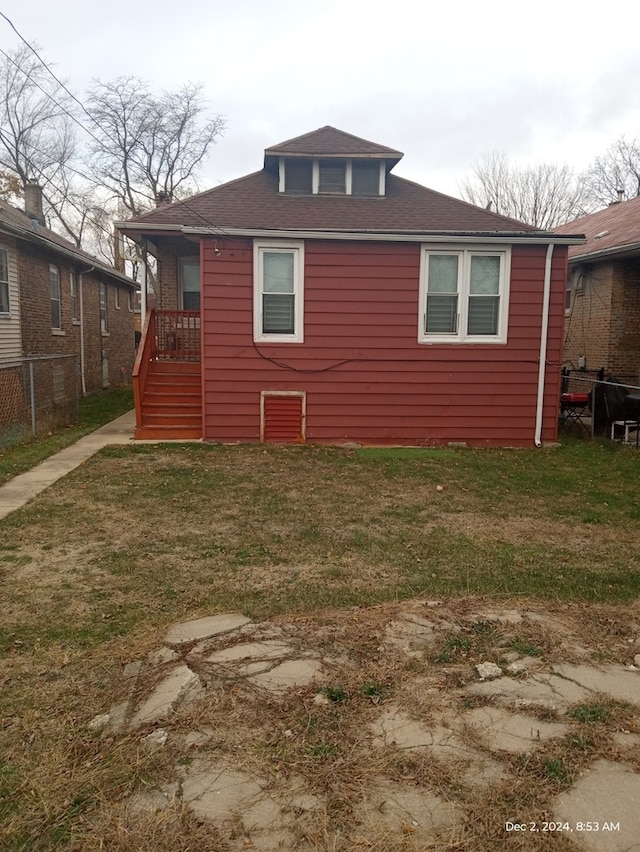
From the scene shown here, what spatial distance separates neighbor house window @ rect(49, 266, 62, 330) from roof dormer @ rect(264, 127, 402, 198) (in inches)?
284

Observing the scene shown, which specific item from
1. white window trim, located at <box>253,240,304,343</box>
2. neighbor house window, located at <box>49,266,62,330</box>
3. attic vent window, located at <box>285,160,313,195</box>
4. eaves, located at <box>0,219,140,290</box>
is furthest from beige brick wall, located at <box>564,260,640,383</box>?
neighbor house window, located at <box>49,266,62,330</box>

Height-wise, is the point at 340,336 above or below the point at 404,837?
above

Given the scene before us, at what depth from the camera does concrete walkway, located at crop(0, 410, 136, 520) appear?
247 inches

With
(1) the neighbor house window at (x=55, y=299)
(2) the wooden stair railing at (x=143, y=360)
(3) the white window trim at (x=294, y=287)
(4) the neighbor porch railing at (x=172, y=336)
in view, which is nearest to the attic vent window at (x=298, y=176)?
(3) the white window trim at (x=294, y=287)

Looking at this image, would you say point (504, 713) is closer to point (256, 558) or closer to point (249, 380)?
point (256, 558)

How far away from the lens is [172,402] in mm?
10484

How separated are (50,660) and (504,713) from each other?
2.20m

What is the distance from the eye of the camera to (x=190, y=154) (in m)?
33.2

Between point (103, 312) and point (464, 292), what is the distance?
14752mm

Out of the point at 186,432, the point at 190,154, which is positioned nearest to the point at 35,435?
the point at 186,432

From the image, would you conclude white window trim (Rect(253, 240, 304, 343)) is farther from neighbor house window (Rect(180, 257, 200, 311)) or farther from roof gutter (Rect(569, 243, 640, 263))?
roof gutter (Rect(569, 243, 640, 263))

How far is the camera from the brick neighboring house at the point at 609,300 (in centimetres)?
1304

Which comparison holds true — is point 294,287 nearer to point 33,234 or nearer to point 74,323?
point 33,234

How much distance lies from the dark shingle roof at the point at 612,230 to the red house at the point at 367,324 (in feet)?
11.8
